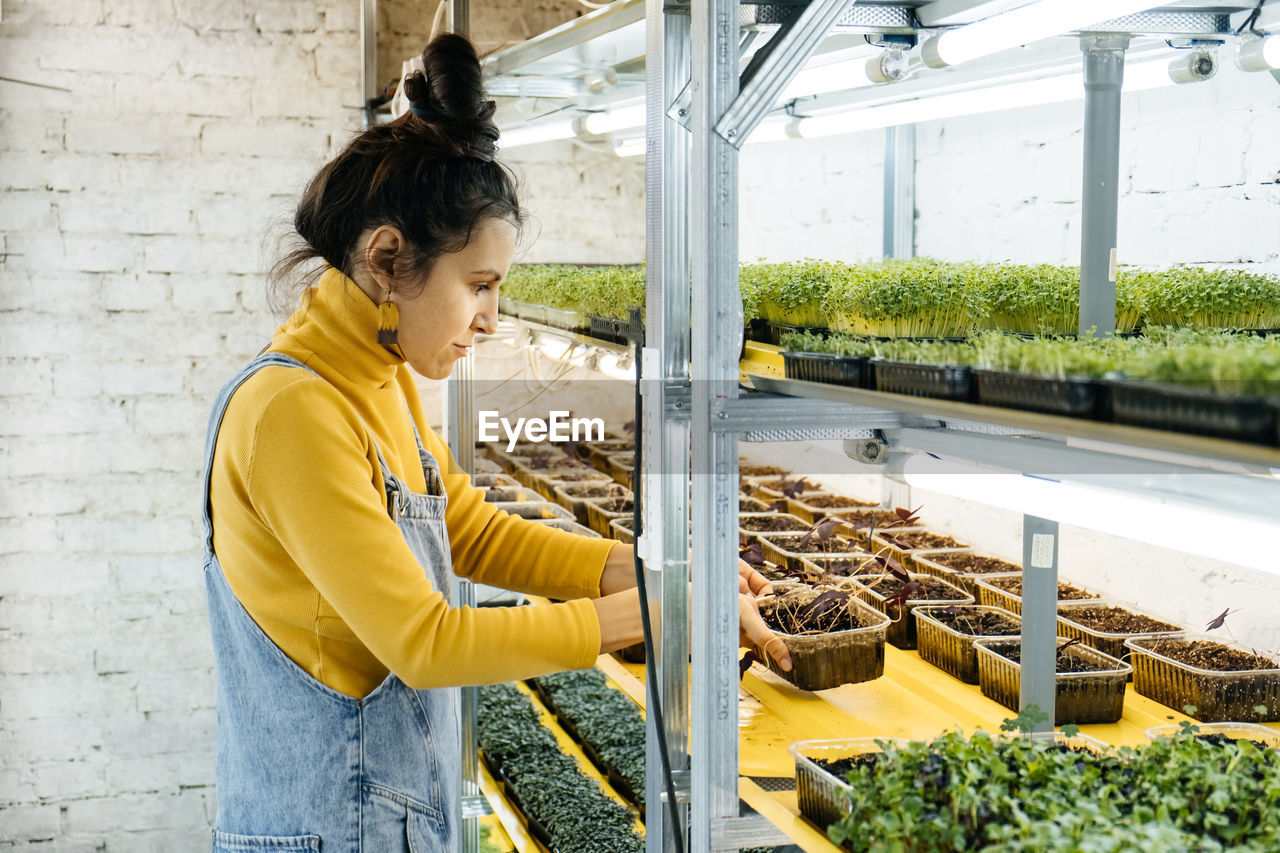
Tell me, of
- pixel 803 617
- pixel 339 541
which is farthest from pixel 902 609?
pixel 339 541

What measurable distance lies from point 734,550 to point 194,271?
9.45ft

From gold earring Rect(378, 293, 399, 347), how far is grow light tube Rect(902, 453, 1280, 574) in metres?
0.68

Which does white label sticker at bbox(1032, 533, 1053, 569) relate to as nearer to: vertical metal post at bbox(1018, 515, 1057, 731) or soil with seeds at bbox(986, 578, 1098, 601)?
vertical metal post at bbox(1018, 515, 1057, 731)

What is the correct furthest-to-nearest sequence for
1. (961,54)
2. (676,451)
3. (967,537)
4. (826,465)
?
(826,465) < (967,537) < (676,451) < (961,54)

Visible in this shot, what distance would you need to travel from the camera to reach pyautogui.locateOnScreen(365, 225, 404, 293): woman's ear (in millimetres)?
1521

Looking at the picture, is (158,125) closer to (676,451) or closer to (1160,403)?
(676,451)

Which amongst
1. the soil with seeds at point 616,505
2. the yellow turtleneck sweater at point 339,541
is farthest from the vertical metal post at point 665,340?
the soil with seeds at point 616,505

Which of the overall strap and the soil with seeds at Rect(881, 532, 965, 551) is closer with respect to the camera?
the overall strap

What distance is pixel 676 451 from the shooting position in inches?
58.9

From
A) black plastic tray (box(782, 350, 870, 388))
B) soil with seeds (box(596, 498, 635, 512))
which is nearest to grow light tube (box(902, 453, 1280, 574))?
black plastic tray (box(782, 350, 870, 388))

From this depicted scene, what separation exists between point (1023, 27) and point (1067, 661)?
107 centimetres

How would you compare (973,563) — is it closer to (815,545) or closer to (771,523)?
(815,545)

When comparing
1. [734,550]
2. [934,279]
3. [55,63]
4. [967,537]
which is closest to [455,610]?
[734,550]

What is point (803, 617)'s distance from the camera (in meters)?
2.04
